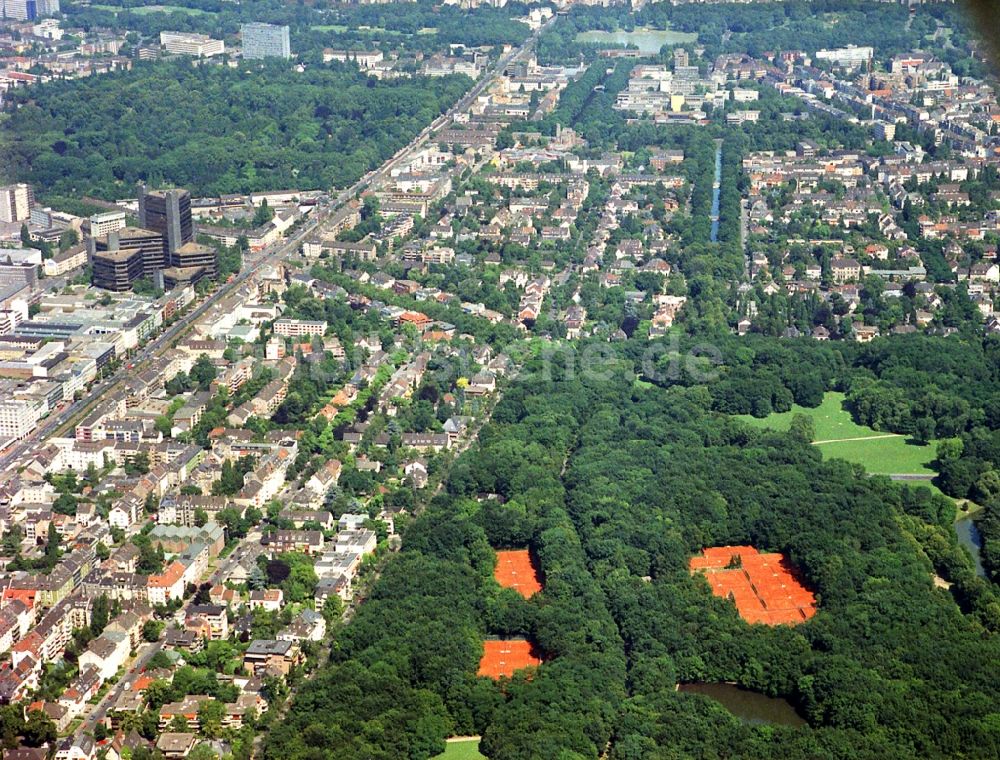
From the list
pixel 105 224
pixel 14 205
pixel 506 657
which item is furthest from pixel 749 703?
pixel 14 205

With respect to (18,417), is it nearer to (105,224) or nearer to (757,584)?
(757,584)

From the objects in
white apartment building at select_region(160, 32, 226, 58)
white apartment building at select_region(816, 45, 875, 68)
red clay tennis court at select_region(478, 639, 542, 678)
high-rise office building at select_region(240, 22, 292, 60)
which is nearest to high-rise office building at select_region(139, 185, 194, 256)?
red clay tennis court at select_region(478, 639, 542, 678)

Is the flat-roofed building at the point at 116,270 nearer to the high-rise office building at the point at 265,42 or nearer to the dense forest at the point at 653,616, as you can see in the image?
the dense forest at the point at 653,616

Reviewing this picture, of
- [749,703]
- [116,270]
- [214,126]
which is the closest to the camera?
[749,703]

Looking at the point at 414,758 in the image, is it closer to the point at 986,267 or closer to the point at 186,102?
the point at 986,267

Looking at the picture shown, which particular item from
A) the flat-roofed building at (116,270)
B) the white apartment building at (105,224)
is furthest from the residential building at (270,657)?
the white apartment building at (105,224)

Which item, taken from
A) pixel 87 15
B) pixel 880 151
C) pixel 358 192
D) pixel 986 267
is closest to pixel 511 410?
pixel 986 267
